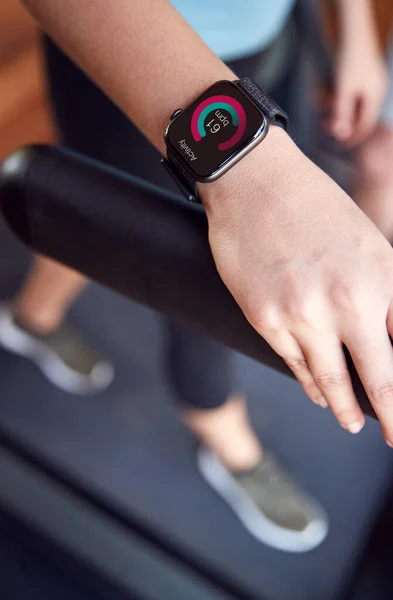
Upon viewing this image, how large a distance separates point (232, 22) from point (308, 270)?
0.51 metres

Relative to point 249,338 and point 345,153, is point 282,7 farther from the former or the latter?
point 249,338

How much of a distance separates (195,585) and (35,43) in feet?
5.80

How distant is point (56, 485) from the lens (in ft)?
4.03

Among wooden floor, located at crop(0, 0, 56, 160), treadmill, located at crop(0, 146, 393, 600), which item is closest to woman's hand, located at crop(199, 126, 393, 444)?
treadmill, located at crop(0, 146, 393, 600)

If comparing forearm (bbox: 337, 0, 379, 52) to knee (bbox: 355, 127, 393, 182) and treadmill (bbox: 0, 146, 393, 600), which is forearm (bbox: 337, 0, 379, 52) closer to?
knee (bbox: 355, 127, 393, 182)

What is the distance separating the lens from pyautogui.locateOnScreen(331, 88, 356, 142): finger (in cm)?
99

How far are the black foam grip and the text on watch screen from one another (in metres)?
0.06

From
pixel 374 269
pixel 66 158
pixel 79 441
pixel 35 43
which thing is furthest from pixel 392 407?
pixel 35 43

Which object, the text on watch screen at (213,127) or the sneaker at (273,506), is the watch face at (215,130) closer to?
the text on watch screen at (213,127)

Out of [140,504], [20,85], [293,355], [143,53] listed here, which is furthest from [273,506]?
[20,85]

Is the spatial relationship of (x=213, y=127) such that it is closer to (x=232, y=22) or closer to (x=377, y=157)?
(x=232, y=22)

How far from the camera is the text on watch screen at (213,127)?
48 cm

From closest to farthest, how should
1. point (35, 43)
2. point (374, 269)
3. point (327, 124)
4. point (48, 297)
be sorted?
1. point (374, 269)
2. point (327, 124)
3. point (48, 297)
4. point (35, 43)

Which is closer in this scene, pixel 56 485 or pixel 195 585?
pixel 195 585
